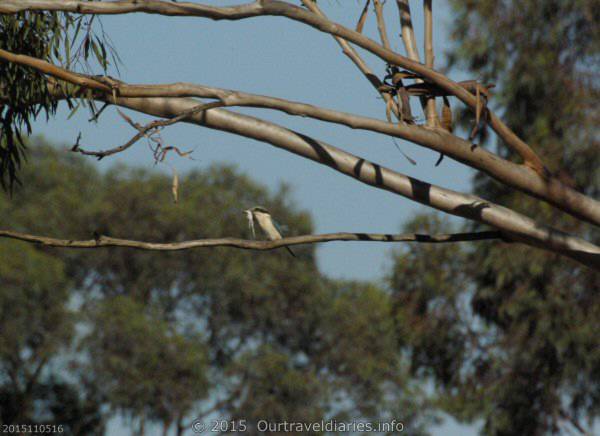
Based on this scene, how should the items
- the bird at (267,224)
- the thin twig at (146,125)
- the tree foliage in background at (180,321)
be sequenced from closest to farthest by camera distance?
the thin twig at (146,125)
the bird at (267,224)
the tree foliage in background at (180,321)

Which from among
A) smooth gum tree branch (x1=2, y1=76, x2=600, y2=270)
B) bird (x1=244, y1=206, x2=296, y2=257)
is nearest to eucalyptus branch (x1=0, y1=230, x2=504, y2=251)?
smooth gum tree branch (x1=2, y1=76, x2=600, y2=270)

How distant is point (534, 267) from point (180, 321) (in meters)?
22.9

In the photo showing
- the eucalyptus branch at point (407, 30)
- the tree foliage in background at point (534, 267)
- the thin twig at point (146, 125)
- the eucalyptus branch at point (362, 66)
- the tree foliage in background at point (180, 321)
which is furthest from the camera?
the tree foliage in background at point (180, 321)

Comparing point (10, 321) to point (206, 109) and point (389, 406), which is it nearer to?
point (389, 406)

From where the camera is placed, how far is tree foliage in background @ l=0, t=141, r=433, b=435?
1339 inches

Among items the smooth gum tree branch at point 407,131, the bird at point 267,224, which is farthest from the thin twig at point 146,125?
the bird at point 267,224

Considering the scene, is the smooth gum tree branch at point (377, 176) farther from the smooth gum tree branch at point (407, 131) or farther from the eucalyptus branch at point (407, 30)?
the eucalyptus branch at point (407, 30)

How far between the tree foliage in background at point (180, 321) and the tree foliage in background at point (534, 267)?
13994 mm

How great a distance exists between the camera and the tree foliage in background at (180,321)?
34.0 metres

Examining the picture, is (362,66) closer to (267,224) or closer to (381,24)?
(381,24)

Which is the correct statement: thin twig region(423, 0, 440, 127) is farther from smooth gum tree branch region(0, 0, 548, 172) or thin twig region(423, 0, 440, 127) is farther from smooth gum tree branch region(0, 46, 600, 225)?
smooth gum tree branch region(0, 0, 548, 172)

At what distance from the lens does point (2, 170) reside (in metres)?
7.49

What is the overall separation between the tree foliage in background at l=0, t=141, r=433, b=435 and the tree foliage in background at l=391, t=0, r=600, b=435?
45.9ft

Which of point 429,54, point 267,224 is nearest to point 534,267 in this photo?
point 267,224
